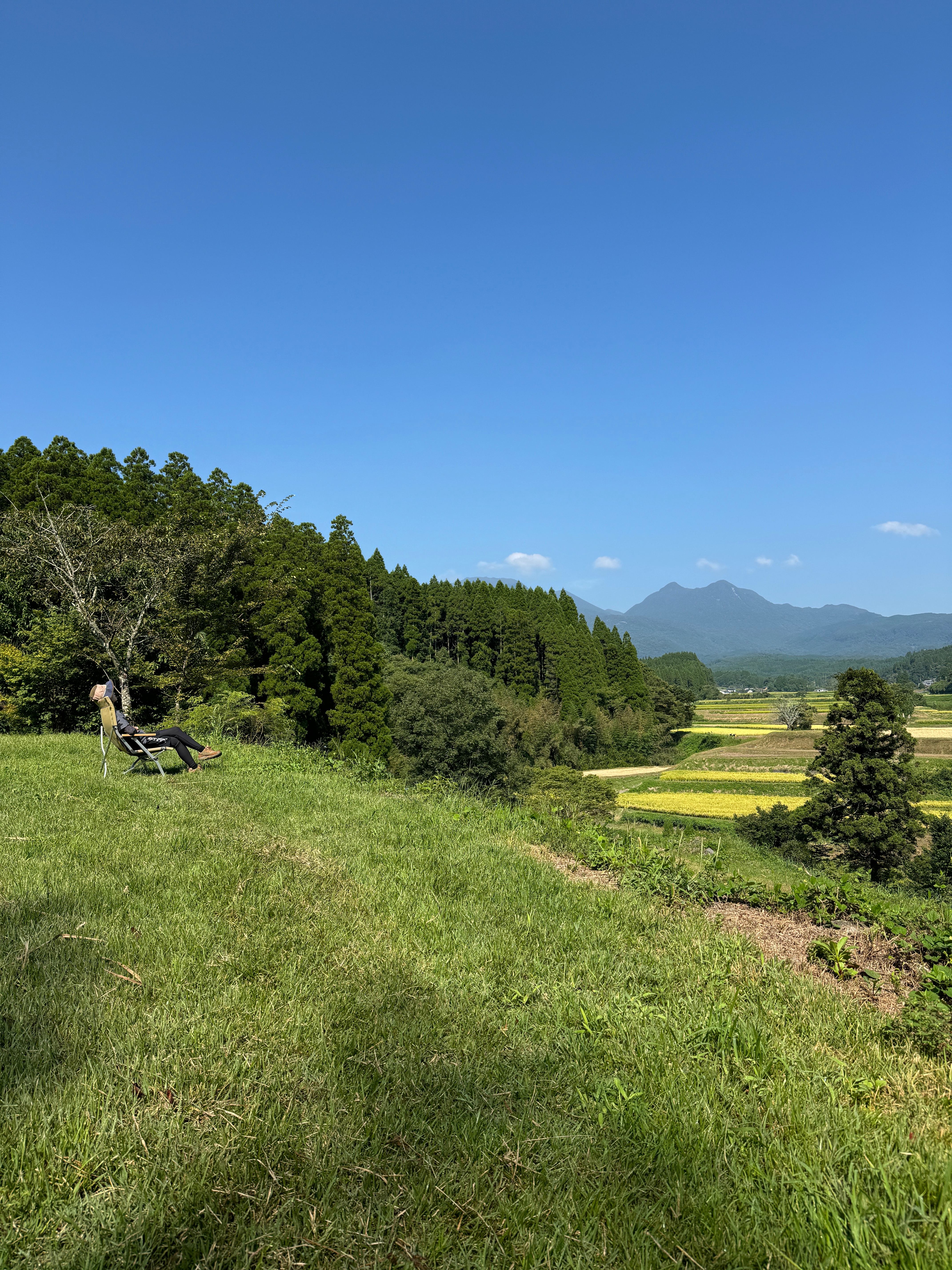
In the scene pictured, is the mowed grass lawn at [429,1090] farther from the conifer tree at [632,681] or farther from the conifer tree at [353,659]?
the conifer tree at [632,681]

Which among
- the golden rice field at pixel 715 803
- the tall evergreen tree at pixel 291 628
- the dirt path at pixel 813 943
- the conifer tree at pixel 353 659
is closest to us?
the dirt path at pixel 813 943

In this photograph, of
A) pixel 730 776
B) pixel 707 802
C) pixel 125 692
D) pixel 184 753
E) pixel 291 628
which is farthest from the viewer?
pixel 730 776

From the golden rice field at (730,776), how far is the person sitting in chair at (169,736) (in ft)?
163

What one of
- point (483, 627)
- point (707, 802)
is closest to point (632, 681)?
point (483, 627)

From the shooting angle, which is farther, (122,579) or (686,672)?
(686,672)

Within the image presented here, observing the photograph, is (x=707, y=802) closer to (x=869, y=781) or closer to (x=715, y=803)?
(x=715, y=803)

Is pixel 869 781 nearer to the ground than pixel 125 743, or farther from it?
nearer to the ground

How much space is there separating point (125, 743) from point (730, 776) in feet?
182

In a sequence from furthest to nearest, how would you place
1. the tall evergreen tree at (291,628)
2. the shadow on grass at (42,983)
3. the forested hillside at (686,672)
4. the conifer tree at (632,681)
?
the forested hillside at (686,672) → the conifer tree at (632,681) → the tall evergreen tree at (291,628) → the shadow on grass at (42,983)

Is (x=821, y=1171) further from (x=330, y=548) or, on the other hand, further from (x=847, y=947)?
(x=330, y=548)

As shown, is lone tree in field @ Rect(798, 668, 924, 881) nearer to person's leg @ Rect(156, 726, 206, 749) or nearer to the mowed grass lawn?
person's leg @ Rect(156, 726, 206, 749)

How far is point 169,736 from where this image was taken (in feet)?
28.5

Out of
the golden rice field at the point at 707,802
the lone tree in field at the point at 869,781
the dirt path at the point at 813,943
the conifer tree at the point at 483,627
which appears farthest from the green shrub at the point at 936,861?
the conifer tree at the point at 483,627

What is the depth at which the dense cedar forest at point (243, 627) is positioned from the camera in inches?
690
